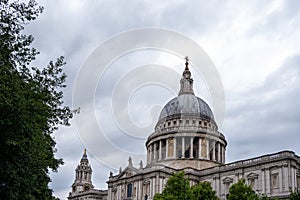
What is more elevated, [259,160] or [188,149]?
[188,149]

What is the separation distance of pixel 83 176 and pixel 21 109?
125843 millimetres

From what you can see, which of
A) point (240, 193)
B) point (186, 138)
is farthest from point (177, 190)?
point (186, 138)

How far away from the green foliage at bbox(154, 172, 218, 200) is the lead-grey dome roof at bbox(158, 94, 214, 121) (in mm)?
53016

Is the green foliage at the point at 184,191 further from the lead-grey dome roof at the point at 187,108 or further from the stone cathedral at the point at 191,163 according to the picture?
the lead-grey dome roof at the point at 187,108

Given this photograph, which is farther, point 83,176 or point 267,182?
point 83,176

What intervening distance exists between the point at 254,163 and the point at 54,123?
57007 mm

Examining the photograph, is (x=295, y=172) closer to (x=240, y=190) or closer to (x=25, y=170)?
(x=240, y=190)

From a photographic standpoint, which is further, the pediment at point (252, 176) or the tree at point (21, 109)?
the pediment at point (252, 176)

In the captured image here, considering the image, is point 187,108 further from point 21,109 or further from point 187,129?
point 21,109

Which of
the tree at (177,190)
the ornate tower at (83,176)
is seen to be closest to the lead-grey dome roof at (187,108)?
the ornate tower at (83,176)

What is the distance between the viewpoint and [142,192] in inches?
3748

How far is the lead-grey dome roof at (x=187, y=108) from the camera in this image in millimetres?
112375

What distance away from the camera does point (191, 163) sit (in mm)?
101750

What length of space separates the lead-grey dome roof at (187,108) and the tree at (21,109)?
269ft
